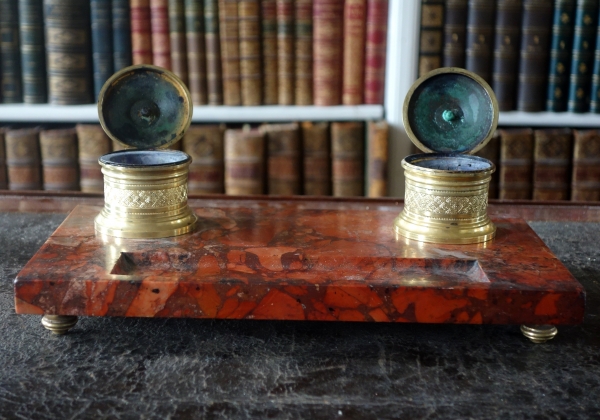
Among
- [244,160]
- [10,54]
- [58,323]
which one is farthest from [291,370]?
[10,54]

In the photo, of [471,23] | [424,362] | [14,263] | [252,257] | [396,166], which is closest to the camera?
[424,362]

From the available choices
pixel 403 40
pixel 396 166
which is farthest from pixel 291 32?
pixel 396 166

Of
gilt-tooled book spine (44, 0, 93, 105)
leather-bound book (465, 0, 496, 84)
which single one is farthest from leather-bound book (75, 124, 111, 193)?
leather-bound book (465, 0, 496, 84)

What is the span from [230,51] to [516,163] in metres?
0.90

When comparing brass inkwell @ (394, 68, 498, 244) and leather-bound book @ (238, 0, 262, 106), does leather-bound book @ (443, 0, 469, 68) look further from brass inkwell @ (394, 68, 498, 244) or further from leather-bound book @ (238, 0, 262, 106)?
brass inkwell @ (394, 68, 498, 244)

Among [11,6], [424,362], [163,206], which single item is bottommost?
[424,362]

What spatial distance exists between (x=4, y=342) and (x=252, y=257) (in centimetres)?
38

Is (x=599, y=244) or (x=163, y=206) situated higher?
(x=163, y=206)

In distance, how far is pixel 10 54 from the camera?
6.94ft

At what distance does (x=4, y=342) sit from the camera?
3.39ft

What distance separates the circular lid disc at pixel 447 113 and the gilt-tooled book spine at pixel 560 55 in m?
0.92

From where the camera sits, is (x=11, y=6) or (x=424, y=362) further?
(x=11, y=6)

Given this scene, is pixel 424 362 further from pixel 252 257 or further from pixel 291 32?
pixel 291 32

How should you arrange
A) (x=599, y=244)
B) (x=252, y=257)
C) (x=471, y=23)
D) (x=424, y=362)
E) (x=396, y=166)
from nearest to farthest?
(x=424, y=362) < (x=252, y=257) < (x=599, y=244) < (x=471, y=23) < (x=396, y=166)
